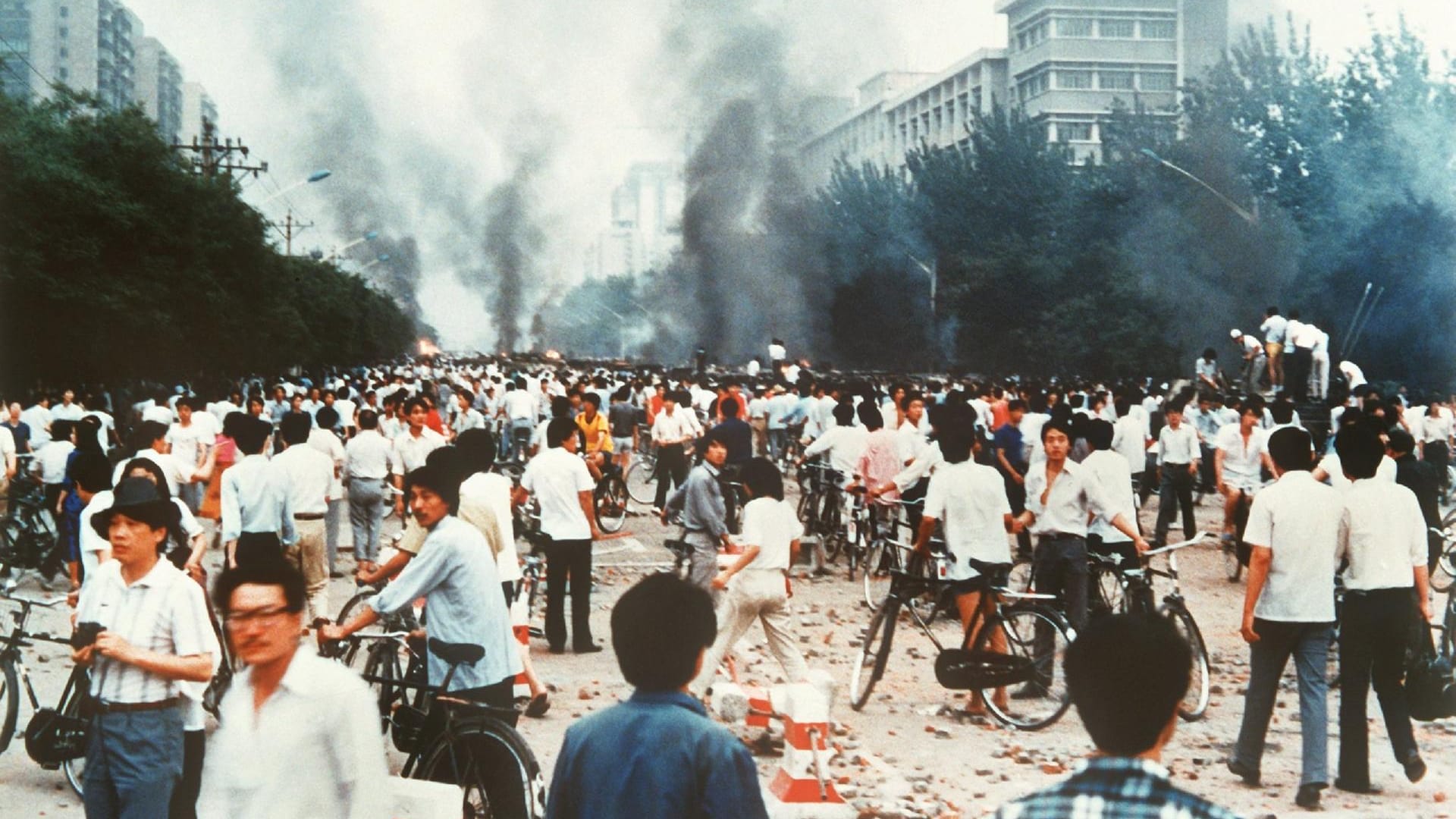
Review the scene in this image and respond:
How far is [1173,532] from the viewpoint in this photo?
19906 mm

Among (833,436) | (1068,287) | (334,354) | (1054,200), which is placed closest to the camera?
(833,436)

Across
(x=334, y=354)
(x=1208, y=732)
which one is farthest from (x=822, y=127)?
(x=1208, y=732)

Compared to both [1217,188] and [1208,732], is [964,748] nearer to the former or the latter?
[1208,732]

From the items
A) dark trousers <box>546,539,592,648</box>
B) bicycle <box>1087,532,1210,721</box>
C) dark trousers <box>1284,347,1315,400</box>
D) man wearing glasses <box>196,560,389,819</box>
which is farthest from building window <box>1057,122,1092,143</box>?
man wearing glasses <box>196,560,389,819</box>

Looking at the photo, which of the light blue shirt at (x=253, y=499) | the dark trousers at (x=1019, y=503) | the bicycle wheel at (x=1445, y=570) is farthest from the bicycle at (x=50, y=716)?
the bicycle wheel at (x=1445, y=570)

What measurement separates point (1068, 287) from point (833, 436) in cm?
3643

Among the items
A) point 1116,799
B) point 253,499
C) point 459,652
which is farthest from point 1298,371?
point 1116,799

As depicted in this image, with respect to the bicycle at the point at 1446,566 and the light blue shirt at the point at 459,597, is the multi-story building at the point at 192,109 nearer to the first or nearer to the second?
the bicycle at the point at 1446,566

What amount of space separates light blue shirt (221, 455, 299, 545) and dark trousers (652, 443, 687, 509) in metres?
10.3

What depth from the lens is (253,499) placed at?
986cm

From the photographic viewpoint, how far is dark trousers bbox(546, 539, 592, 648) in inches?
438

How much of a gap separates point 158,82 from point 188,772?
130738 mm

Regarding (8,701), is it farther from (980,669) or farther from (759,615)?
(980,669)

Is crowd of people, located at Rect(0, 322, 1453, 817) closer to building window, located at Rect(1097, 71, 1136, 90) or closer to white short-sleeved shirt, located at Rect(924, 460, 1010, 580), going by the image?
white short-sleeved shirt, located at Rect(924, 460, 1010, 580)
